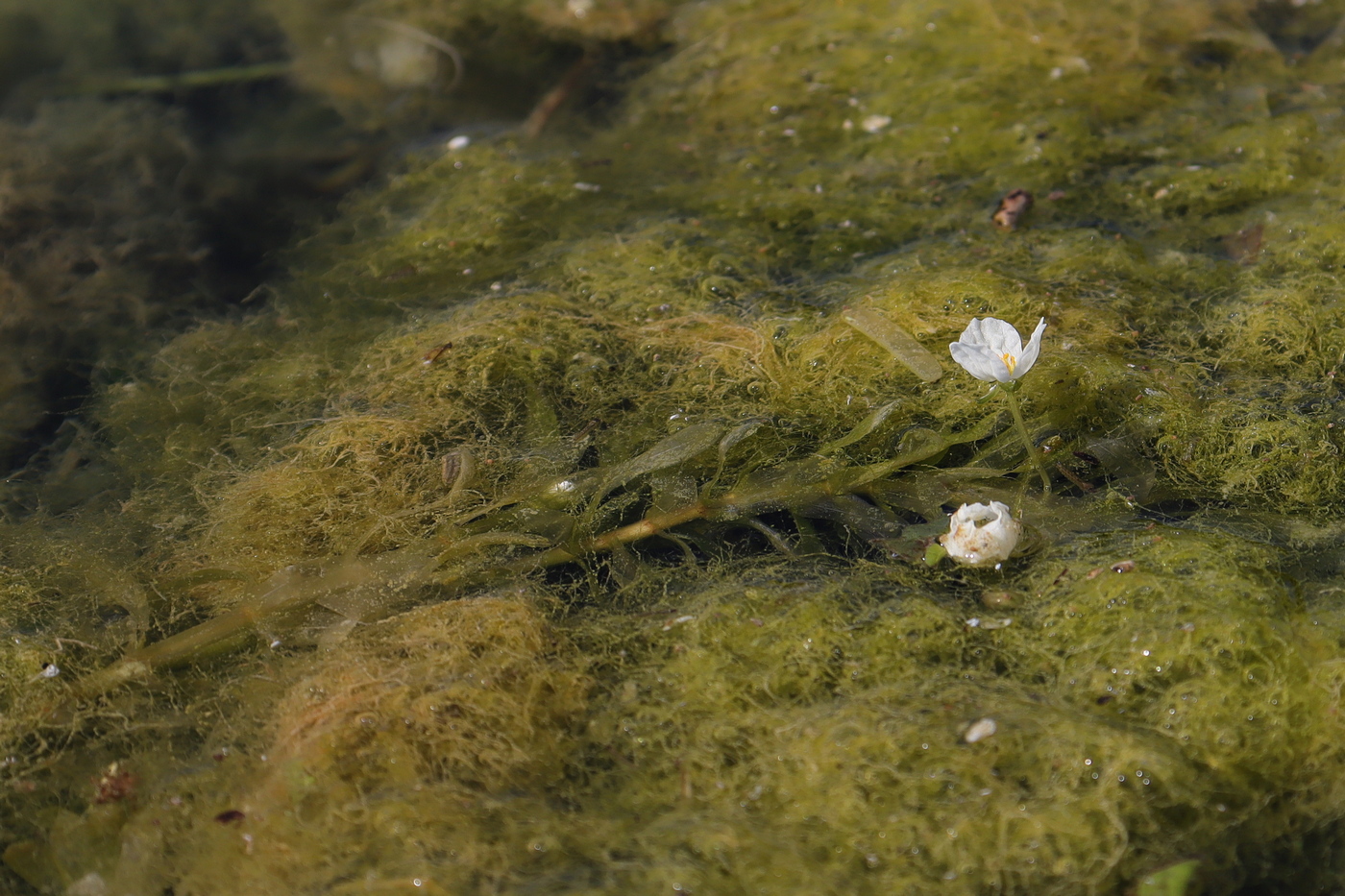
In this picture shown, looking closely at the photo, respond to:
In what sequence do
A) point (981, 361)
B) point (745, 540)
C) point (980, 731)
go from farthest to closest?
point (745, 540), point (981, 361), point (980, 731)

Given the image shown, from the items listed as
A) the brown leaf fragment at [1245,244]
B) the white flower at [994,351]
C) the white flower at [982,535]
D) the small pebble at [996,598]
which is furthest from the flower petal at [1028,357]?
the brown leaf fragment at [1245,244]

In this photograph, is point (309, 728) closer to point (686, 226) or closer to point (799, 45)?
point (686, 226)

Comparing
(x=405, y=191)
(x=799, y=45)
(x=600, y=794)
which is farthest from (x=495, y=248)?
(x=600, y=794)

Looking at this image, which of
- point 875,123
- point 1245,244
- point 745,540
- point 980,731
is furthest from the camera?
point 875,123

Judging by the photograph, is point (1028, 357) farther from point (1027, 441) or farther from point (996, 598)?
point (996, 598)

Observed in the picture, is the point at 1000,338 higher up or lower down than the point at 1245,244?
higher up

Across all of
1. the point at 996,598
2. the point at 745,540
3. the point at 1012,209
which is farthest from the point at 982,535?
the point at 1012,209
